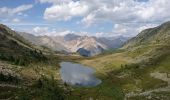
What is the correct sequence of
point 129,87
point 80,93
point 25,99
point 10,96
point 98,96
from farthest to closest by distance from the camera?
point 129,87, point 80,93, point 98,96, point 10,96, point 25,99

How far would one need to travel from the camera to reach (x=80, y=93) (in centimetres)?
15938

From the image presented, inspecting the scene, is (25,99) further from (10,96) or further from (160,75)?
(160,75)

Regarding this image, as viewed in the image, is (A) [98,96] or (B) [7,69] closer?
(A) [98,96]

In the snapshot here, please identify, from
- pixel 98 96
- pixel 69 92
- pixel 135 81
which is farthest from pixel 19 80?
pixel 135 81

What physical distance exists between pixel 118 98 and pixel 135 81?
48859mm

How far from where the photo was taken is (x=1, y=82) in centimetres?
16550

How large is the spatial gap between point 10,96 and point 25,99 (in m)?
21.0

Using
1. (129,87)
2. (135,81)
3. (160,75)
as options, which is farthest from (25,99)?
(160,75)

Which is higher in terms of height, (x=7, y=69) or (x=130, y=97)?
(x=7, y=69)

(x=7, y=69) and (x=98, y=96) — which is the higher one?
(x=7, y=69)

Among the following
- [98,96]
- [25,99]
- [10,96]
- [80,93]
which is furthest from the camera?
[80,93]

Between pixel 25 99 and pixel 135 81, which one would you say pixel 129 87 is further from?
pixel 25 99

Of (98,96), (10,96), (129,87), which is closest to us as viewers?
(10,96)

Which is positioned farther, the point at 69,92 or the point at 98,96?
the point at 69,92
